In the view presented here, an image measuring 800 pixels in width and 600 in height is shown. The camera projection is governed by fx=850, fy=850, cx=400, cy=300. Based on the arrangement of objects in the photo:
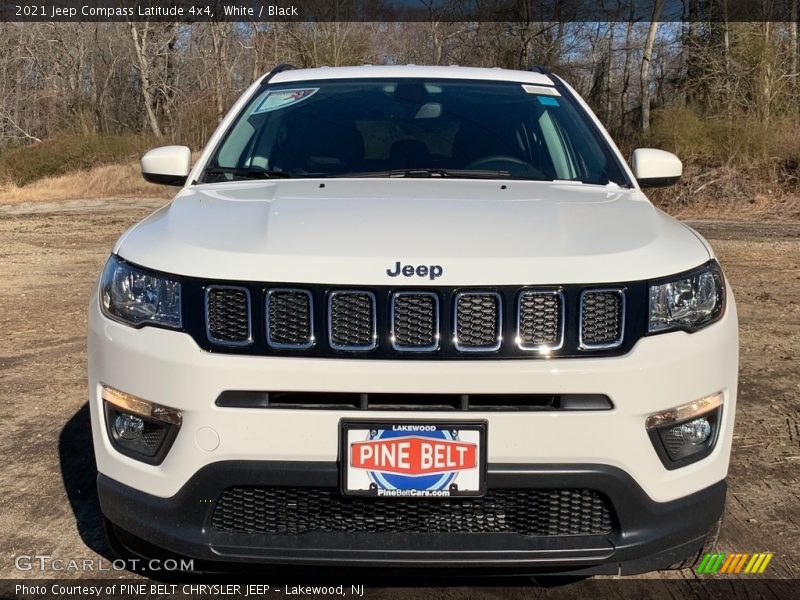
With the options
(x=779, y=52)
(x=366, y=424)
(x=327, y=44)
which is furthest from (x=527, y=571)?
(x=327, y=44)

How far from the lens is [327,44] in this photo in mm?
34438

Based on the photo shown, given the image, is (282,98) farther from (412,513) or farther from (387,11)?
(387,11)

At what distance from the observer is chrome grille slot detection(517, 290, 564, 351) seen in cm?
222

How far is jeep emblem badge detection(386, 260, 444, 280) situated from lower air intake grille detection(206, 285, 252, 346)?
1.28ft

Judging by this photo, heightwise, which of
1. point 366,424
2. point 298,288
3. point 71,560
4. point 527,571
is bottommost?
point 71,560

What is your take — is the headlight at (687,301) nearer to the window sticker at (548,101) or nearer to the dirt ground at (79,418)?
the dirt ground at (79,418)

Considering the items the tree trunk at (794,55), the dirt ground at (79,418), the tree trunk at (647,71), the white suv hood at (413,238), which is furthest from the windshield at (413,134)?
the tree trunk at (647,71)

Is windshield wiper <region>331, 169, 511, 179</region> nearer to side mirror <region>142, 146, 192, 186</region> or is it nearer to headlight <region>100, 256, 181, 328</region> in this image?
side mirror <region>142, 146, 192, 186</region>

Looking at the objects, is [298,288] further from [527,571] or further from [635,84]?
[635,84]

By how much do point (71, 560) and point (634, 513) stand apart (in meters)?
1.92

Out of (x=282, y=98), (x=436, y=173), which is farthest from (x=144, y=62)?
(x=436, y=173)

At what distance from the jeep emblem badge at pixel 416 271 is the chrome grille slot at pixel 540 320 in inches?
9.0

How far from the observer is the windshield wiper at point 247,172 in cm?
339

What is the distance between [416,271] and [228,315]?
512 millimetres
